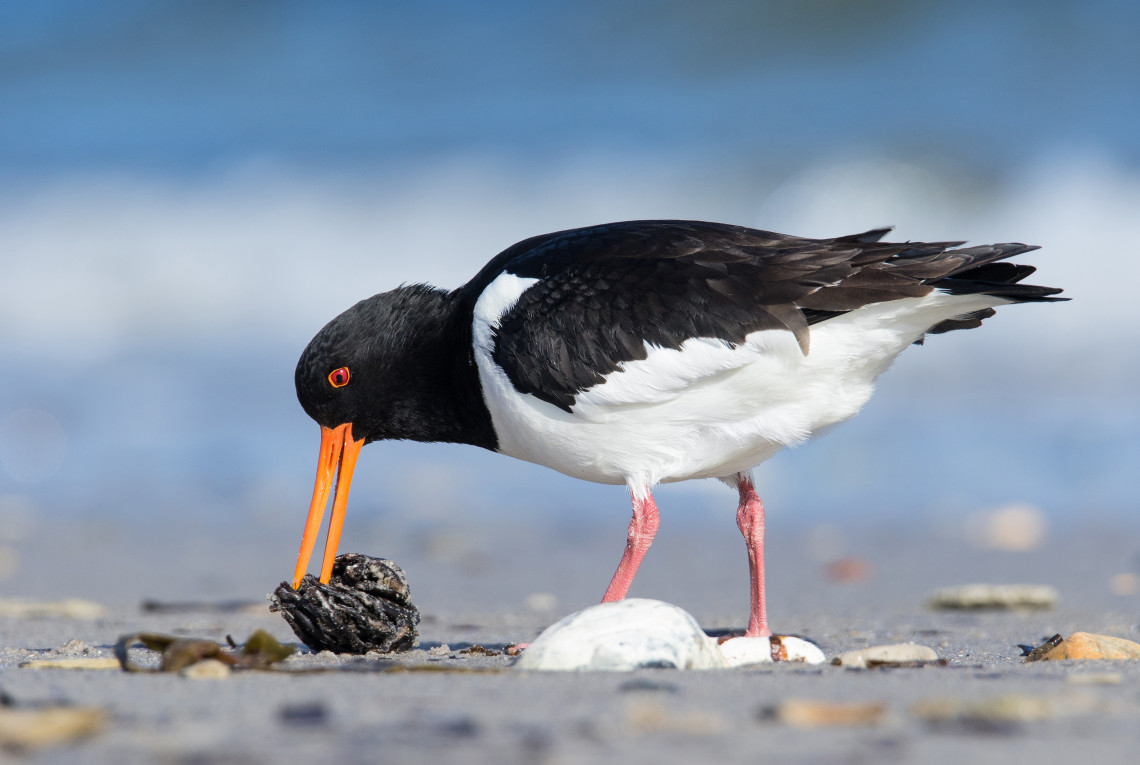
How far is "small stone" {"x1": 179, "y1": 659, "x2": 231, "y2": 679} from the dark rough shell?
0.78 metres

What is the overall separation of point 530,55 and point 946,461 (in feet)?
45.2

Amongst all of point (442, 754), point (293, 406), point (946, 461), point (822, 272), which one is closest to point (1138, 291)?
point (946, 461)

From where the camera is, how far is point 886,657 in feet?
12.5

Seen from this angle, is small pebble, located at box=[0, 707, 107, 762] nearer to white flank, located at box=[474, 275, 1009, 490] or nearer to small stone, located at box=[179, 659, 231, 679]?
small stone, located at box=[179, 659, 231, 679]

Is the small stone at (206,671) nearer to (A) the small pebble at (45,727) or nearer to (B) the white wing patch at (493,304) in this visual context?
(A) the small pebble at (45,727)

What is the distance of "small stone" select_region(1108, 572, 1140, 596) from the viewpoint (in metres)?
6.15

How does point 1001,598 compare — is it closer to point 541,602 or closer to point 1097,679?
point 541,602

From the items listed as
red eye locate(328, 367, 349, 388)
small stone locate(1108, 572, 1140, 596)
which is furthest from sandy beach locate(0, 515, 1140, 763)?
red eye locate(328, 367, 349, 388)

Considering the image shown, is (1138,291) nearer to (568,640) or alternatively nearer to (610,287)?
(610,287)

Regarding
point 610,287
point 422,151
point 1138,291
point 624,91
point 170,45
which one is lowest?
point 610,287

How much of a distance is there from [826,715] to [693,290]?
220cm

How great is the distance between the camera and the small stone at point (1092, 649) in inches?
150

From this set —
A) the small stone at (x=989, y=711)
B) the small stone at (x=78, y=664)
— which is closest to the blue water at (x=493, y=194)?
the small stone at (x=78, y=664)

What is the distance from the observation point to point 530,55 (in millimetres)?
21188
